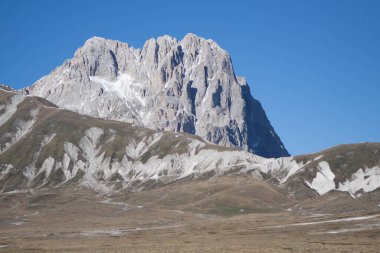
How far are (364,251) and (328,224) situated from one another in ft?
191

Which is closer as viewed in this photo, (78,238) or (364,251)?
(364,251)

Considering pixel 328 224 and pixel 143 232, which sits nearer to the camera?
pixel 328 224

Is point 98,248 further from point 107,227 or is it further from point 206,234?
point 107,227

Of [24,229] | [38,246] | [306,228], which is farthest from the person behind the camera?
[24,229]

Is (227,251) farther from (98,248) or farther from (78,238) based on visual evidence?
(78,238)

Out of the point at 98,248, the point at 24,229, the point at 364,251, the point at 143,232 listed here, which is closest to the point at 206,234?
the point at 143,232

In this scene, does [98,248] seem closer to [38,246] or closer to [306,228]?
[38,246]

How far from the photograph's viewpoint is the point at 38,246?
415 feet

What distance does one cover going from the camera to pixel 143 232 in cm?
16575

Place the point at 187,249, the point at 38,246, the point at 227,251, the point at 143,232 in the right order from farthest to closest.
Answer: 1. the point at 143,232
2. the point at 38,246
3. the point at 187,249
4. the point at 227,251

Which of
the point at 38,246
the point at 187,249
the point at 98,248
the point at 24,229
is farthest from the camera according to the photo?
the point at 24,229

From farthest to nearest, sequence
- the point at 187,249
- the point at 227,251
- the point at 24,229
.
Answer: the point at 24,229 → the point at 187,249 → the point at 227,251

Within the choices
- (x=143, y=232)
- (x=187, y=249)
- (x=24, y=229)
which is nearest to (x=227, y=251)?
(x=187, y=249)

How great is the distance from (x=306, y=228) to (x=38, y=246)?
224ft
